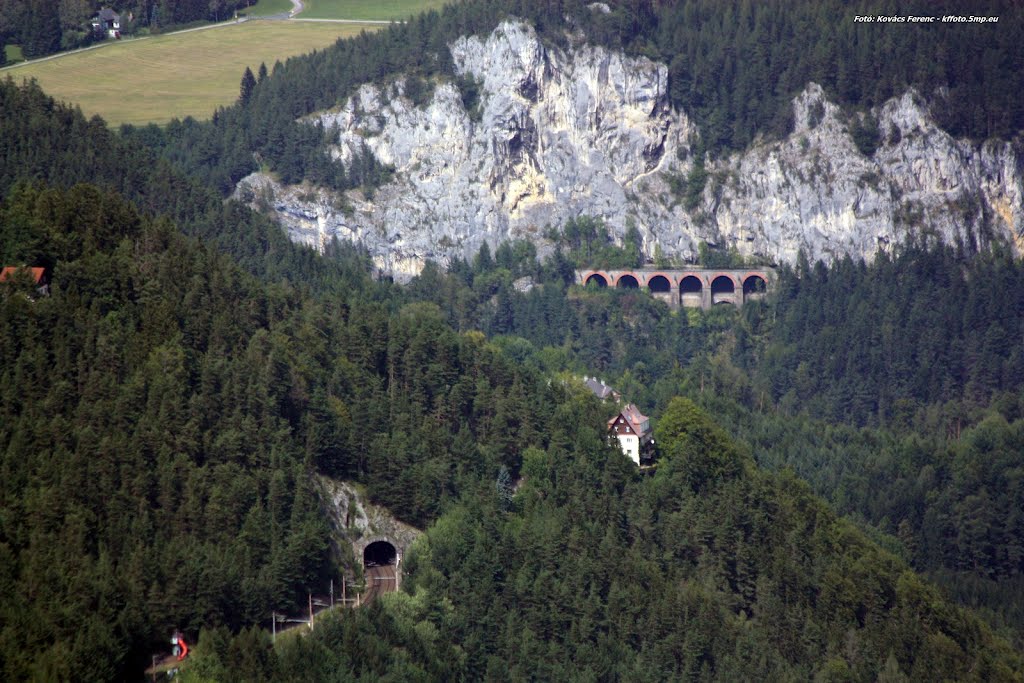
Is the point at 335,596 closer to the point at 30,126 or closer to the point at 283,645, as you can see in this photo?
the point at 283,645

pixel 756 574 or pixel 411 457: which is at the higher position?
pixel 411 457

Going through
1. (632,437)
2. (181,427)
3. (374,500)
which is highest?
(181,427)

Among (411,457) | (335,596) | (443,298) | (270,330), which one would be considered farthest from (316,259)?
(335,596)

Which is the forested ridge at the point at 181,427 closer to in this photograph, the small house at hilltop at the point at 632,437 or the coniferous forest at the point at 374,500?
the coniferous forest at the point at 374,500

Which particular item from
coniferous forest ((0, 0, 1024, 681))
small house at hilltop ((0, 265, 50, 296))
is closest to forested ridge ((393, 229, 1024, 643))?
coniferous forest ((0, 0, 1024, 681))

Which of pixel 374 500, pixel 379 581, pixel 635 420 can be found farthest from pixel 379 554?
pixel 635 420

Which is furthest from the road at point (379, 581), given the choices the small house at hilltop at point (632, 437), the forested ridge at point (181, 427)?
the small house at hilltop at point (632, 437)

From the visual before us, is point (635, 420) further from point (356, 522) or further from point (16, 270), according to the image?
point (16, 270)
